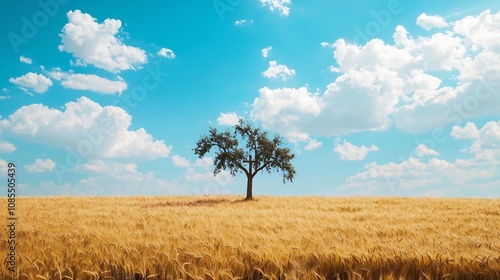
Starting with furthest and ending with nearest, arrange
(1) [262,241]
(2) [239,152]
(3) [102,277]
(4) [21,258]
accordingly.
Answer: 1. (2) [239,152]
2. (1) [262,241]
3. (4) [21,258]
4. (3) [102,277]

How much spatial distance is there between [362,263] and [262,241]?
2.16m

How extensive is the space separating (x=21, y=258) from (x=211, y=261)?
3.11 m

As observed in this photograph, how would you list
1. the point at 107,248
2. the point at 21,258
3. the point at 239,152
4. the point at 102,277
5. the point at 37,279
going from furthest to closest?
the point at 239,152
the point at 107,248
the point at 21,258
the point at 102,277
the point at 37,279

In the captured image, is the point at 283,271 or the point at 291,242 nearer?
Answer: the point at 283,271

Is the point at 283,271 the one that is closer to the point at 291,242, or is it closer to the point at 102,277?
the point at 291,242

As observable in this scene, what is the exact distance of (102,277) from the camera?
4684 mm

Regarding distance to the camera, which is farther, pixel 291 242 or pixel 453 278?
pixel 291 242

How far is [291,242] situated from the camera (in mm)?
6602

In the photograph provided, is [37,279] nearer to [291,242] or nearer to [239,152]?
[291,242]

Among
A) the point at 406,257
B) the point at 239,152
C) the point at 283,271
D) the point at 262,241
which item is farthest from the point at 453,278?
the point at 239,152

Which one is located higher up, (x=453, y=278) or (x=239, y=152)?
(x=239, y=152)

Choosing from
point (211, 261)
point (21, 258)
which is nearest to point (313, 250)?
point (211, 261)

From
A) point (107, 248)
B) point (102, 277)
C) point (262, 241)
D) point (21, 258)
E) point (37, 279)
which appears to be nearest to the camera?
point (37, 279)

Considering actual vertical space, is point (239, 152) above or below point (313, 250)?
above
